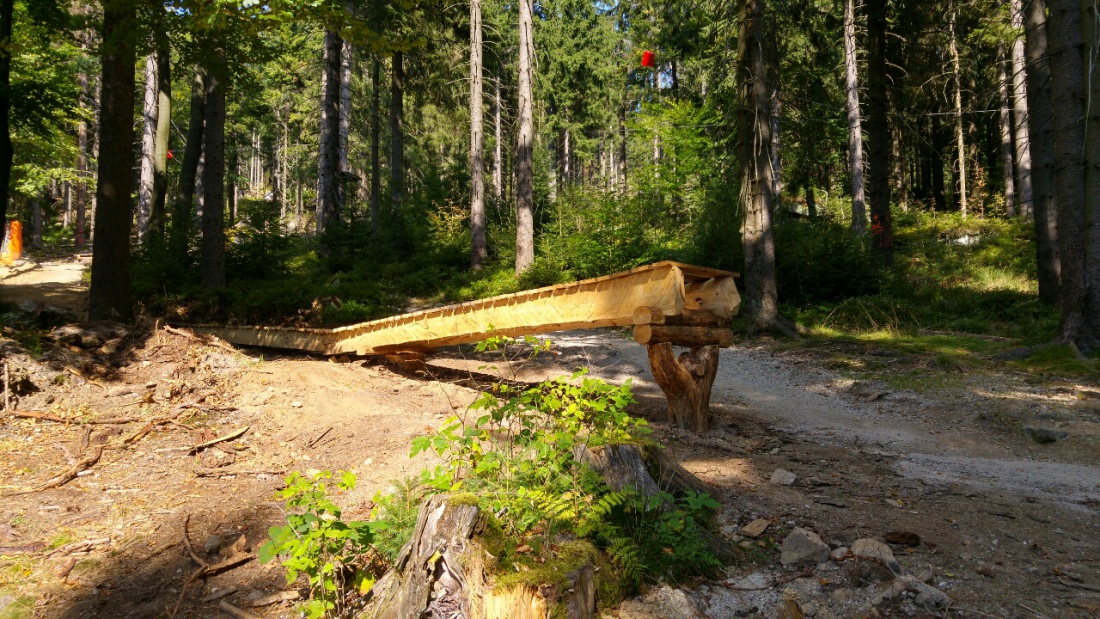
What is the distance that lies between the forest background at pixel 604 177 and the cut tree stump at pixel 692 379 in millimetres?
5124

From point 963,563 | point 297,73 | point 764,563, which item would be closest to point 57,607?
point 764,563

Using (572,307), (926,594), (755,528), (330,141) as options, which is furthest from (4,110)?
(926,594)

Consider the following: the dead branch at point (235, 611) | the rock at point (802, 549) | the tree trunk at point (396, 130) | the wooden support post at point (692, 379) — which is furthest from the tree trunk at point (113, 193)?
the tree trunk at point (396, 130)

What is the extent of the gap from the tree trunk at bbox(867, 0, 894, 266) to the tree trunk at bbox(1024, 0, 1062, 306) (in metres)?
2.67

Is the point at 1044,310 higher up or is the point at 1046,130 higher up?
the point at 1046,130

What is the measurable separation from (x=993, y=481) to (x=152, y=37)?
1218 centimetres

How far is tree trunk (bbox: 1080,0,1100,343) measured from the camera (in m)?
8.31

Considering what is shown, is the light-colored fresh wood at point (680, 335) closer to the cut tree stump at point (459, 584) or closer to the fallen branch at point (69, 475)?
the cut tree stump at point (459, 584)

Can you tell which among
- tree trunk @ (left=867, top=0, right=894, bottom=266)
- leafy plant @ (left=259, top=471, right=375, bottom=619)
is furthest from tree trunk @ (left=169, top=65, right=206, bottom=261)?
tree trunk @ (left=867, top=0, right=894, bottom=266)

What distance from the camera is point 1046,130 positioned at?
12.0 m

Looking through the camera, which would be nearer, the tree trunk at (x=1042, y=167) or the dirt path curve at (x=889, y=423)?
the dirt path curve at (x=889, y=423)

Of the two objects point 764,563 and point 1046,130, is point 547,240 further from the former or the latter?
point 764,563

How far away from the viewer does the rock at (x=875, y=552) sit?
3.17 meters

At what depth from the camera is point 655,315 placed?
211 inches
